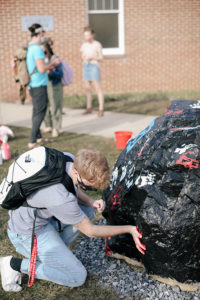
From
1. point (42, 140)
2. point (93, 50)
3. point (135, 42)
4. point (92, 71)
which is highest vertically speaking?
point (135, 42)

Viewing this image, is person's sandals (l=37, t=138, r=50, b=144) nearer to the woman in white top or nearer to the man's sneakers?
the woman in white top

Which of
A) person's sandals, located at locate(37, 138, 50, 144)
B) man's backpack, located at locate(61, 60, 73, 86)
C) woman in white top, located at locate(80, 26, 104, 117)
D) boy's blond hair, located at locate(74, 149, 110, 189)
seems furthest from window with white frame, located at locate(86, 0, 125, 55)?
boy's blond hair, located at locate(74, 149, 110, 189)

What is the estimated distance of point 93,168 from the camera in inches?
99.2

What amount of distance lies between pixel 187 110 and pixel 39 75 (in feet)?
10.9

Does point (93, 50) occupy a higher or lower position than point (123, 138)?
higher

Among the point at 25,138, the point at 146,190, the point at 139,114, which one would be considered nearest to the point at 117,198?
the point at 146,190

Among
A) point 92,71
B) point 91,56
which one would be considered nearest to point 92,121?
point 92,71

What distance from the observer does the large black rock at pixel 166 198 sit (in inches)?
98.7

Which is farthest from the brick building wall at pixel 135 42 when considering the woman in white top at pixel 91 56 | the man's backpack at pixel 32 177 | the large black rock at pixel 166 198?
the man's backpack at pixel 32 177

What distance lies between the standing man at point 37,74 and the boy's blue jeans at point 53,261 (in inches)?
134

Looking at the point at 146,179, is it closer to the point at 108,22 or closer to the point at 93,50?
the point at 93,50

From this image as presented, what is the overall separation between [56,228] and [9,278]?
54cm

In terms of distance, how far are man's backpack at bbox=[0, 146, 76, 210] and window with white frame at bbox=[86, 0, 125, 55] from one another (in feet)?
33.4

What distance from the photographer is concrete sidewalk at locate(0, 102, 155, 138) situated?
7.50 m
